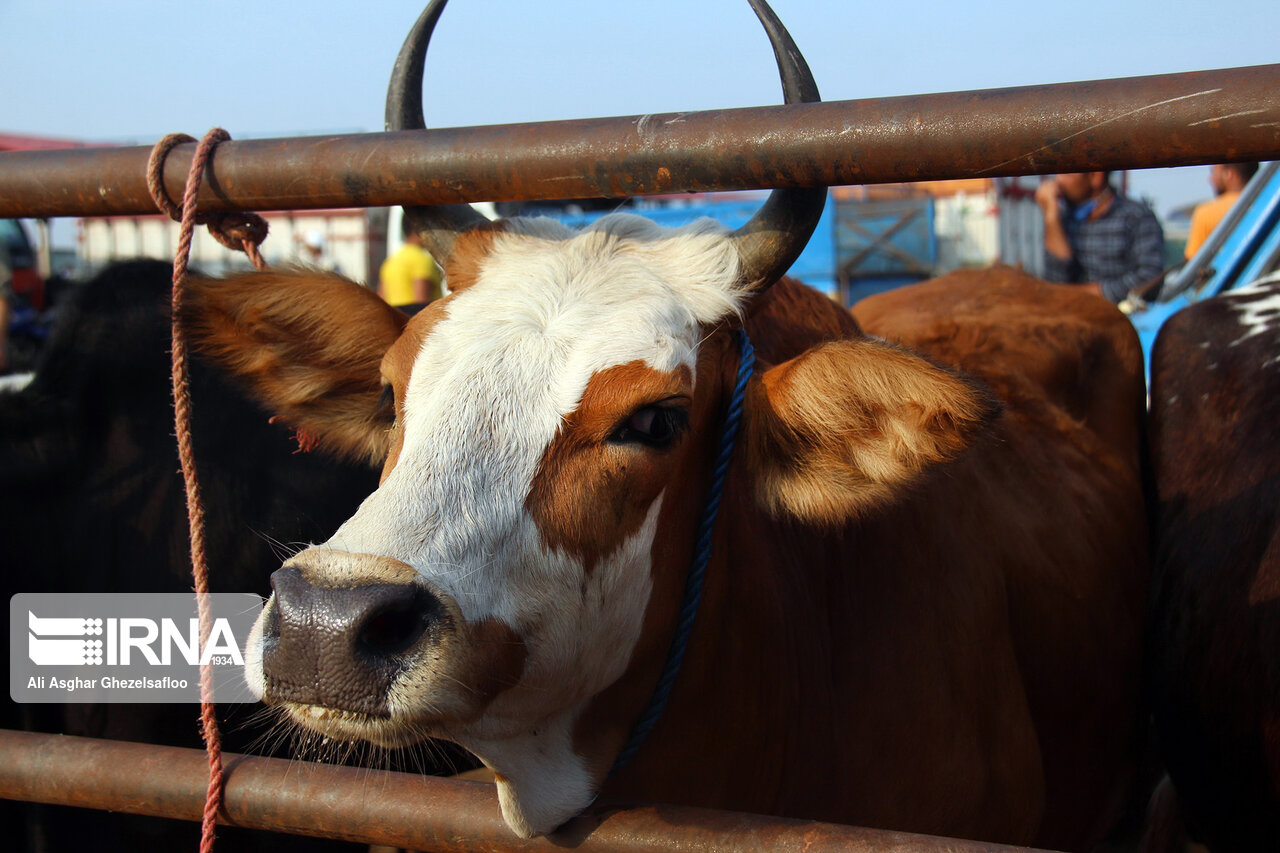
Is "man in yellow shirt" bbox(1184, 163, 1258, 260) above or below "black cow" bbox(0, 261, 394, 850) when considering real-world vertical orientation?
above

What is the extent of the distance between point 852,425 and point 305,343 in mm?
1090

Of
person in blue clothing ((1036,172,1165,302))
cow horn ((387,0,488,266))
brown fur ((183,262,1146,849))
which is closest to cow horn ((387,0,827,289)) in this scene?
cow horn ((387,0,488,266))

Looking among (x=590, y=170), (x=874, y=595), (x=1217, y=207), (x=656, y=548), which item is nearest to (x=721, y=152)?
(x=590, y=170)

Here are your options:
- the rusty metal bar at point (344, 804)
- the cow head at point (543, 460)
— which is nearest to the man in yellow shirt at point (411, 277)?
the cow head at point (543, 460)

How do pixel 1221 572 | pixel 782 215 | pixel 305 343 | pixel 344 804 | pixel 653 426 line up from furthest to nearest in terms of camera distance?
pixel 1221 572 < pixel 305 343 < pixel 782 215 < pixel 653 426 < pixel 344 804

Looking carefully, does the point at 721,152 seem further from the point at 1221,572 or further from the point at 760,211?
the point at 1221,572

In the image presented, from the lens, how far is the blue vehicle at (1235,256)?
14.6 ft

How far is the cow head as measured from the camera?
1421mm

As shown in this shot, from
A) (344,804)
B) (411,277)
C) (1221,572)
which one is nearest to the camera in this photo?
(344,804)

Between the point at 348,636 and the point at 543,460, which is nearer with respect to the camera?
the point at 348,636

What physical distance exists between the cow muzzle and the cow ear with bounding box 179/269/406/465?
700mm

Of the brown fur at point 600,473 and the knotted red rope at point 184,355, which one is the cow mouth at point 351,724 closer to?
the knotted red rope at point 184,355

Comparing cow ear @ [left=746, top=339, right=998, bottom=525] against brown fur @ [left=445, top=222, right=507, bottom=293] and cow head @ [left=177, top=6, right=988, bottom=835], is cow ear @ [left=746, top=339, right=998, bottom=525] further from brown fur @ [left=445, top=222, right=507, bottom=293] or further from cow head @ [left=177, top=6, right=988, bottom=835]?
brown fur @ [left=445, top=222, right=507, bottom=293]

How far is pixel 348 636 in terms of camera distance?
134cm
